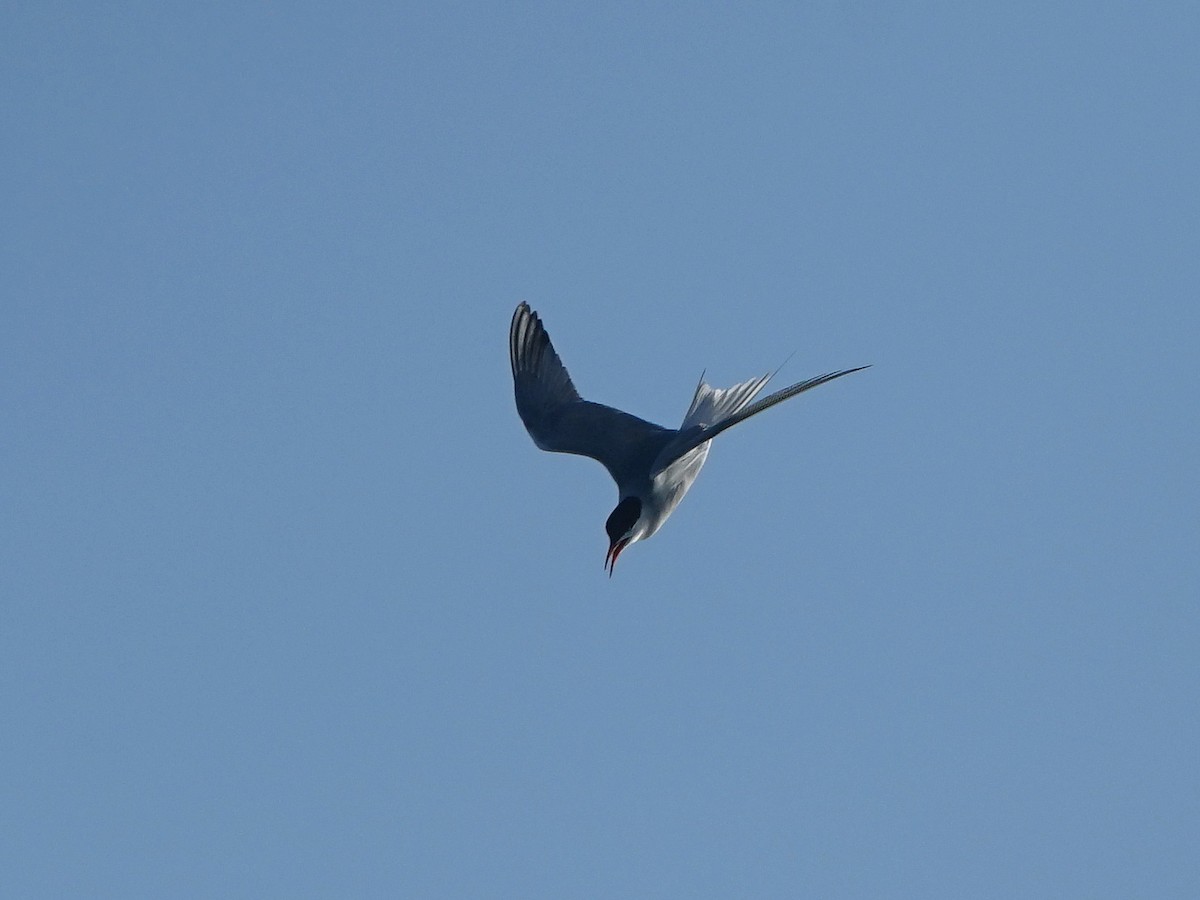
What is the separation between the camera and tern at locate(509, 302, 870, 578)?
1367 centimetres

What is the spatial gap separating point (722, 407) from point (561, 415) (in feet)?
5.62

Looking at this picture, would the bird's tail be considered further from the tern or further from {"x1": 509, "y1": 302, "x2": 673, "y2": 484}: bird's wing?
{"x1": 509, "y1": 302, "x2": 673, "y2": 484}: bird's wing

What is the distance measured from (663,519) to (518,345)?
2767 millimetres

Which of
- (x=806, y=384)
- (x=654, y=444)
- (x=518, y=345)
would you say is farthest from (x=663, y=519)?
(x=806, y=384)

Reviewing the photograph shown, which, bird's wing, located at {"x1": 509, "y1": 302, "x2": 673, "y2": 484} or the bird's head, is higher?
bird's wing, located at {"x1": 509, "y1": 302, "x2": 673, "y2": 484}

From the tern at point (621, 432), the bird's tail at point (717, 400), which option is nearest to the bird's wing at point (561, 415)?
the tern at point (621, 432)

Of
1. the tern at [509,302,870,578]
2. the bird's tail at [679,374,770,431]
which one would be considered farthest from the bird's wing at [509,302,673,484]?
the bird's tail at [679,374,770,431]

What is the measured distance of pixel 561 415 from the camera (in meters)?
15.4

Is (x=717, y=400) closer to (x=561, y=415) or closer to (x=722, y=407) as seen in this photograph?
(x=722, y=407)

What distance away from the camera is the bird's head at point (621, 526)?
44.5 feet

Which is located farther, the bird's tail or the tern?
the bird's tail

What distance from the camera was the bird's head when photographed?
13.6 m

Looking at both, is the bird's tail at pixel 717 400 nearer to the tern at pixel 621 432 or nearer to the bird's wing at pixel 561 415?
the tern at pixel 621 432

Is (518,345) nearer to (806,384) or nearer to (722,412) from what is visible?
(722,412)
